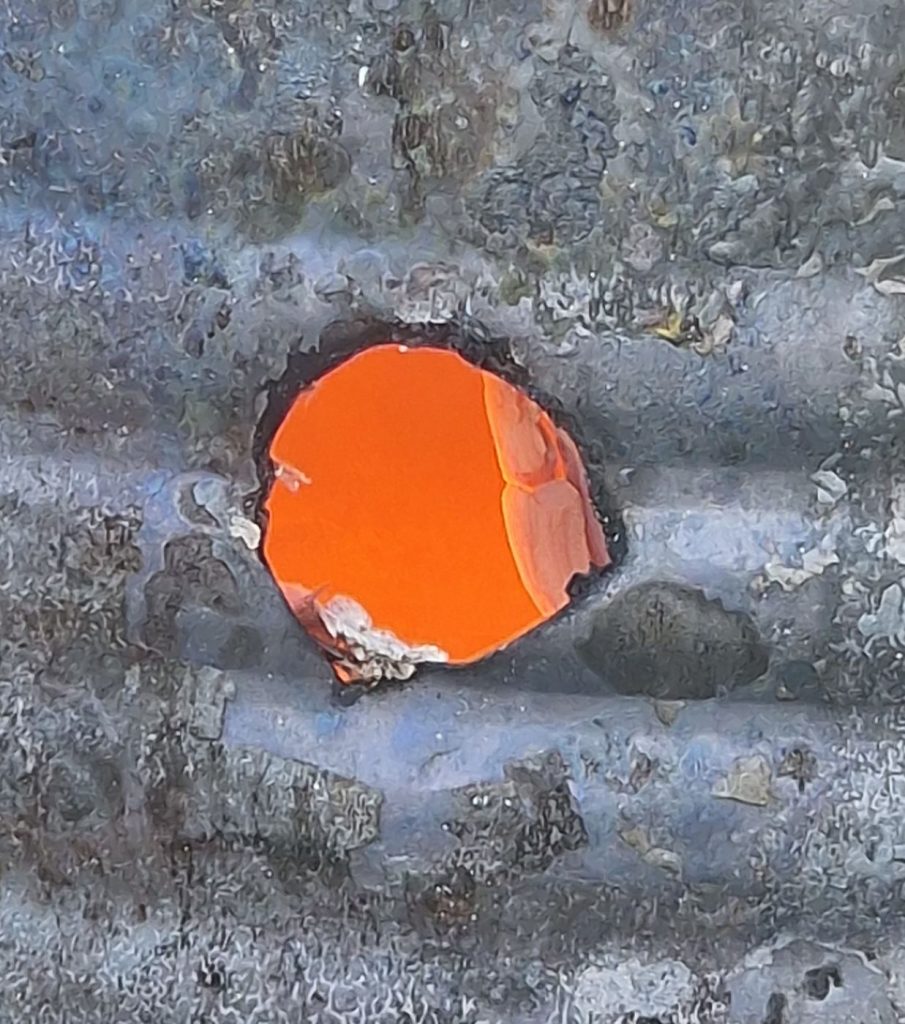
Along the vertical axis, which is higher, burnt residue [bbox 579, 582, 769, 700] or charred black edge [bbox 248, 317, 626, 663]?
charred black edge [bbox 248, 317, 626, 663]

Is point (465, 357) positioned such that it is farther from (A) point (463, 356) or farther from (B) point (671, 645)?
(B) point (671, 645)

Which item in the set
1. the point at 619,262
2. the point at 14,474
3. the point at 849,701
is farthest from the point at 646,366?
the point at 14,474

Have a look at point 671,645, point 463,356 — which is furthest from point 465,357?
point 671,645

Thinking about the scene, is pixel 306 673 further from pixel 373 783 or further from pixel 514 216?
pixel 514 216

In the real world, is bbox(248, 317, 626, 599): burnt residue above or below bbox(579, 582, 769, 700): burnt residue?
above
